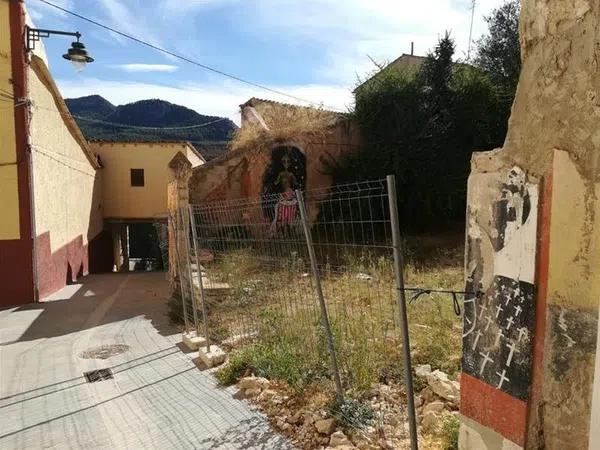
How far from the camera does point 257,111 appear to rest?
1739 cm

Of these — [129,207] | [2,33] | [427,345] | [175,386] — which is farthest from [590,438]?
[129,207]

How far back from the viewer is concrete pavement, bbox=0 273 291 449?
3.76 meters

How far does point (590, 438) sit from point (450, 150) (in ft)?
43.8

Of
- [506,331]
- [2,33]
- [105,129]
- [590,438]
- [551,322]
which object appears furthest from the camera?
[105,129]

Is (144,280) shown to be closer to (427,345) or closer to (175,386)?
(175,386)

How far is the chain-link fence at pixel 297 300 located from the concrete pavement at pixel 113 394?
649 mm

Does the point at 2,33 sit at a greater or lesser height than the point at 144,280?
greater

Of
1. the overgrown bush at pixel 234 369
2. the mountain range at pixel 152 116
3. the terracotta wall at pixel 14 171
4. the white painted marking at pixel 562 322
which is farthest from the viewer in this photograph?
the mountain range at pixel 152 116

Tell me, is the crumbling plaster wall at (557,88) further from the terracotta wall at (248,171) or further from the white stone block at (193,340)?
the terracotta wall at (248,171)

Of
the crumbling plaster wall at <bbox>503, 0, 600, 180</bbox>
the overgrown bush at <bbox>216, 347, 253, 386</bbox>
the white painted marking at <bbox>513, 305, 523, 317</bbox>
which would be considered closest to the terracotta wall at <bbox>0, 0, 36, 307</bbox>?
the overgrown bush at <bbox>216, 347, 253, 386</bbox>

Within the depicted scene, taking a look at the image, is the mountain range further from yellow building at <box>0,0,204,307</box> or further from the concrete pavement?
the concrete pavement

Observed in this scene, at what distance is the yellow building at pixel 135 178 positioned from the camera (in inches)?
792

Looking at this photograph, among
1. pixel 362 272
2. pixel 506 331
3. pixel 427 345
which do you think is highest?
pixel 506 331

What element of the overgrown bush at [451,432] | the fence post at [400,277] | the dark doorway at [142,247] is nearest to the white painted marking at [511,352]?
the fence post at [400,277]
